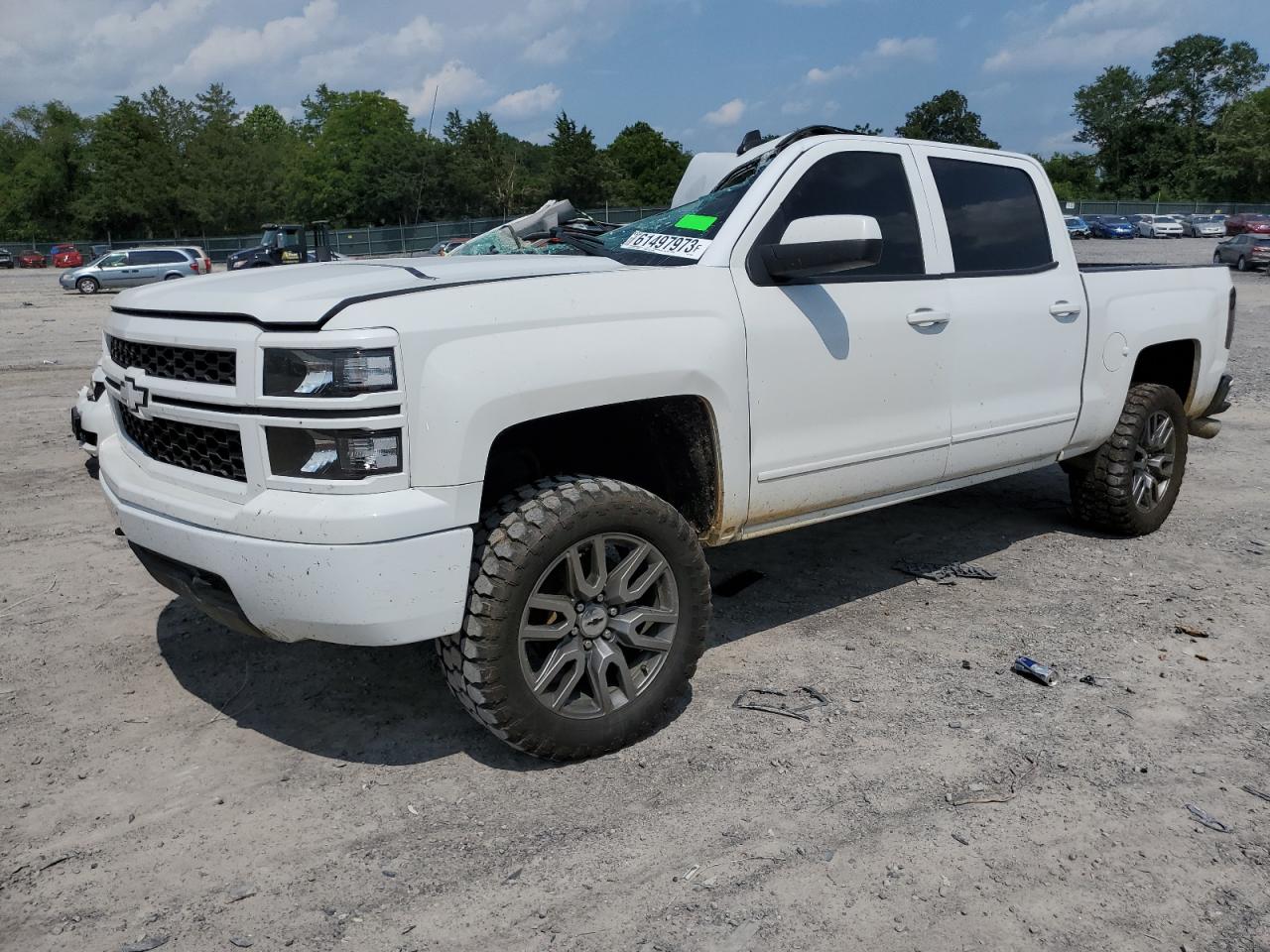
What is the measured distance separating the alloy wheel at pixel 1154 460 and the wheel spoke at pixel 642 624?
10.9 ft

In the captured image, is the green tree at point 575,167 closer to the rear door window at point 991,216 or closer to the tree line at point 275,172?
the tree line at point 275,172

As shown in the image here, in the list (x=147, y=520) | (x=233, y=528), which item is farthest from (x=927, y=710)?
(x=147, y=520)

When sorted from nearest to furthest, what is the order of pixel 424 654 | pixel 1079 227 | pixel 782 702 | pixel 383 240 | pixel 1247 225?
1. pixel 782 702
2. pixel 424 654
3. pixel 1247 225
4. pixel 1079 227
5. pixel 383 240

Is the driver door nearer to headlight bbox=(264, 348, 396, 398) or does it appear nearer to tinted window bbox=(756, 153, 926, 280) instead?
tinted window bbox=(756, 153, 926, 280)

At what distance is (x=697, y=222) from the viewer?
3.89 meters

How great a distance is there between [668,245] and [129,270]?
3438cm

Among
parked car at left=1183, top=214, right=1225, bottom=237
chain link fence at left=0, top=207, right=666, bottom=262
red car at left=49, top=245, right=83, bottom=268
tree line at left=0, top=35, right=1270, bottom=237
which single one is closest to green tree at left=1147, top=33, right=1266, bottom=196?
tree line at left=0, top=35, right=1270, bottom=237

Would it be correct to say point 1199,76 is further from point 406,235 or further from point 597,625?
point 597,625

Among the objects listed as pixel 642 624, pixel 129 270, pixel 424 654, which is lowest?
pixel 424 654

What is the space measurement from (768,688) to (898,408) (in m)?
1.22

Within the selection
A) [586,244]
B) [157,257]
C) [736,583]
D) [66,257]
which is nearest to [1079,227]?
[157,257]

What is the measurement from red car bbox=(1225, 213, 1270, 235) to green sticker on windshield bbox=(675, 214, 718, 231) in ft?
161

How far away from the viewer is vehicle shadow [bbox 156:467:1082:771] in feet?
11.5

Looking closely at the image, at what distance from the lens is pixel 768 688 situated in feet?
12.7
